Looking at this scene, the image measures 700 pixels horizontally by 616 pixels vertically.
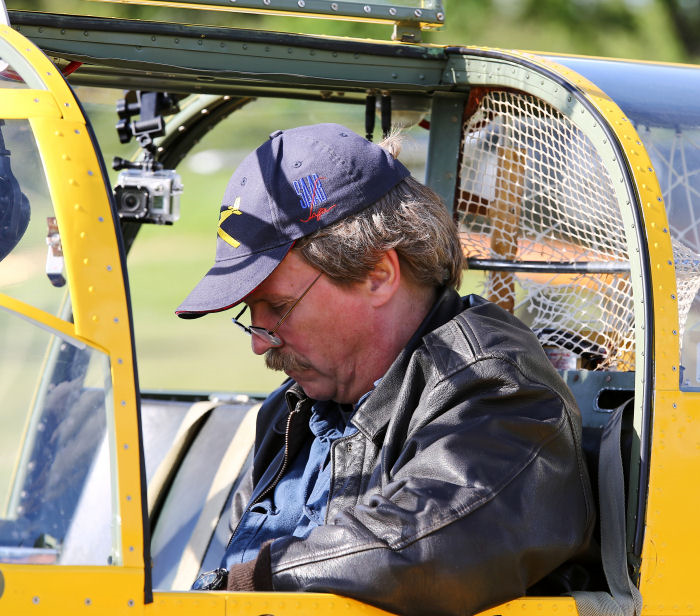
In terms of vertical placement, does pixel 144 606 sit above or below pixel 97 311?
below

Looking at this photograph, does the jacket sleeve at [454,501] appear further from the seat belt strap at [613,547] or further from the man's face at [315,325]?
the man's face at [315,325]

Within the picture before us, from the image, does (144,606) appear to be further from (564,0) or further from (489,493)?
(564,0)

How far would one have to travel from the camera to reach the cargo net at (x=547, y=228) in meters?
2.45

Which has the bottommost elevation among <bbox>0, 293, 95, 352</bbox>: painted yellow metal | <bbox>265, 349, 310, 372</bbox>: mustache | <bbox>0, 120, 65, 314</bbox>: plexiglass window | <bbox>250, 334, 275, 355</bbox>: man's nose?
<bbox>265, 349, 310, 372</bbox>: mustache

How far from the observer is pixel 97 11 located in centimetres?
234

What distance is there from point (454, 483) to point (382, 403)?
309 mm

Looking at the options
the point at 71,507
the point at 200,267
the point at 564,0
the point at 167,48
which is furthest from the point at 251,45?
the point at 200,267

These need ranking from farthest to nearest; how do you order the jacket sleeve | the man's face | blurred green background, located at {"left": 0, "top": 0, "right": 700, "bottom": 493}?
blurred green background, located at {"left": 0, "top": 0, "right": 700, "bottom": 493}, the man's face, the jacket sleeve

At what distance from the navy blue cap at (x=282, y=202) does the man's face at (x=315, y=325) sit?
6 centimetres

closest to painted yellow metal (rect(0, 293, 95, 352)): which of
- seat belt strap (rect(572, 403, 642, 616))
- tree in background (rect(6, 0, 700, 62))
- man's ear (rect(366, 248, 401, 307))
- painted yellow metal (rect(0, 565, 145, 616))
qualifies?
painted yellow metal (rect(0, 565, 145, 616))

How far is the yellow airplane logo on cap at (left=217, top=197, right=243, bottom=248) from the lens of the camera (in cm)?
198

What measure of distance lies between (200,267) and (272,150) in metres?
15.3

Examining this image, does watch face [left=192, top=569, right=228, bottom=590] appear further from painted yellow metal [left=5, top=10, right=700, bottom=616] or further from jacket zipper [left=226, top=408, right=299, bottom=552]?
jacket zipper [left=226, top=408, right=299, bottom=552]

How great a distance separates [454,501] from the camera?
5.25 ft
